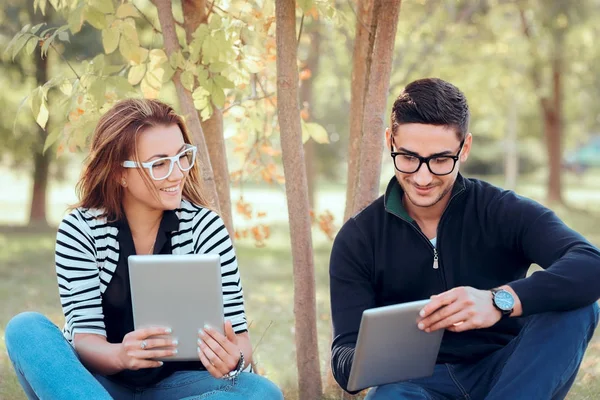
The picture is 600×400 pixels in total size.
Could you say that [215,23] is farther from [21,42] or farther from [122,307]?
[122,307]

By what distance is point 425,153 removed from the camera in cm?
284

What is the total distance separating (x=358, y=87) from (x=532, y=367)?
68.4 inches

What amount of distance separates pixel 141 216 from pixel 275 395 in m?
0.84

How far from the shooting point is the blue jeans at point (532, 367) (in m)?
2.62

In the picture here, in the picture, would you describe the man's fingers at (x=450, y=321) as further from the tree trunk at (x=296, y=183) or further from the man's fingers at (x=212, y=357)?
the tree trunk at (x=296, y=183)

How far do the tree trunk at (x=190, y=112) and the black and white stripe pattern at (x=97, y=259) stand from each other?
46cm

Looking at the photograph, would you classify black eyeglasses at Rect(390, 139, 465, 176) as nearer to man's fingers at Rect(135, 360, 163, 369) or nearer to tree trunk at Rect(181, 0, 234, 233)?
man's fingers at Rect(135, 360, 163, 369)

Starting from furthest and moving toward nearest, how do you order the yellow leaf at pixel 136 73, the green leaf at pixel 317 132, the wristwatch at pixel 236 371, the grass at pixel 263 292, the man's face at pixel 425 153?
the grass at pixel 263 292 < the green leaf at pixel 317 132 < the yellow leaf at pixel 136 73 < the man's face at pixel 425 153 < the wristwatch at pixel 236 371

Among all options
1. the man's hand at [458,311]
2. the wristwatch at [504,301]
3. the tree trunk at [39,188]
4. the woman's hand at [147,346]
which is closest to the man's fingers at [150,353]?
the woman's hand at [147,346]

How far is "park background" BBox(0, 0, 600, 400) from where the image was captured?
11.3 ft

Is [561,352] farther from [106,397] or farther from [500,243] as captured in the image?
[106,397]

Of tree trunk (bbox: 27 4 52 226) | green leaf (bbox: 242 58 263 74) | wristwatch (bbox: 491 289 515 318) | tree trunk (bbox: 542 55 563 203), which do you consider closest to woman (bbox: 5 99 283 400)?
wristwatch (bbox: 491 289 515 318)

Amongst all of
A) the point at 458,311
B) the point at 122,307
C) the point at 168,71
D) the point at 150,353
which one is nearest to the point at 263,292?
the point at 168,71

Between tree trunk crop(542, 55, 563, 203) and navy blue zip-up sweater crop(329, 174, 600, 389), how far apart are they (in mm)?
16080
